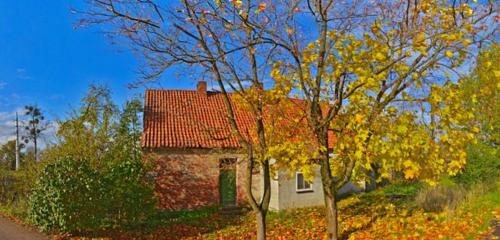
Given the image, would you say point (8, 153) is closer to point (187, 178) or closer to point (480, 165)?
point (187, 178)

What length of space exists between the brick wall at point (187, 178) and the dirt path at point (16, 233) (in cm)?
573

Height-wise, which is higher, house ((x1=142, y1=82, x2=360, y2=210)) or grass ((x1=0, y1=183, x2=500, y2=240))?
house ((x1=142, y1=82, x2=360, y2=210))

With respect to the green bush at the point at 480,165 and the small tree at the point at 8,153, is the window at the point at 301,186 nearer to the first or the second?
the green bush at the point at 480,165

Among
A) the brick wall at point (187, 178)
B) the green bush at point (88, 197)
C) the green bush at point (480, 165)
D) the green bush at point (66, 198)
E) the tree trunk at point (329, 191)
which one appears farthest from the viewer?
the brick wall at point (187, 178)

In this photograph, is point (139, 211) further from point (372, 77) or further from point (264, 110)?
point (372, 77)

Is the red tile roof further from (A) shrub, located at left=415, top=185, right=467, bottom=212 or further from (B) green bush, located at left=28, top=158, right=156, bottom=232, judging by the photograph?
(A) shrub, located at left=415, top=185, right=467, bottom=212

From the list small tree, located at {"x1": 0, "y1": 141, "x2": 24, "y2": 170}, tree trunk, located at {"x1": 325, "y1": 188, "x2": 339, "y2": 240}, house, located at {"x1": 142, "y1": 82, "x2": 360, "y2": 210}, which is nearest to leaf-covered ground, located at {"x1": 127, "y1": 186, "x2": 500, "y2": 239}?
tree trunk, located at {"x1": 325, "y1": 188, "x2": 339, "y2": 240}

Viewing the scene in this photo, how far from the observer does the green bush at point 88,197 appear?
48.2ft

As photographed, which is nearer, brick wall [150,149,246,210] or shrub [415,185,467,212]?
shrub [415,185,467,212]

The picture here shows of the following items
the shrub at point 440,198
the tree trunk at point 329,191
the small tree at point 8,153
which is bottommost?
the shrub at point 440,198

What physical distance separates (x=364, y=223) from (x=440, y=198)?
4.59m

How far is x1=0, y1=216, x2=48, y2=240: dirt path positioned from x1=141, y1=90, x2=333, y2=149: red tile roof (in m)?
6.01

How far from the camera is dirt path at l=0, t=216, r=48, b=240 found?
14617 millimetres

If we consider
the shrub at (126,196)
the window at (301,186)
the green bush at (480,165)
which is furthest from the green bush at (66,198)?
the green bush at (480,165)
